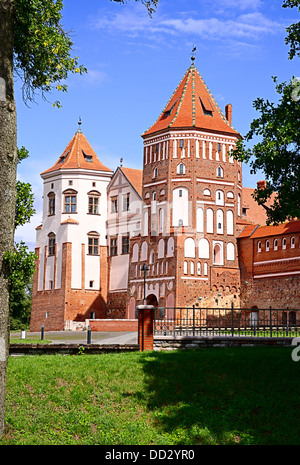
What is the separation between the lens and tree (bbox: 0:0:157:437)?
13.2 m

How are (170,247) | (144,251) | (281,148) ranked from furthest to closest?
(144,251) → (170,247) → (281,148)

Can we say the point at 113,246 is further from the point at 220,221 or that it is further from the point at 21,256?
the point at 21,256

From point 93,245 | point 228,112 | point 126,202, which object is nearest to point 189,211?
point 126,202

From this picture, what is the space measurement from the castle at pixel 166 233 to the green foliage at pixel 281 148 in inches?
1005

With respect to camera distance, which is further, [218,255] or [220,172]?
[220,172]

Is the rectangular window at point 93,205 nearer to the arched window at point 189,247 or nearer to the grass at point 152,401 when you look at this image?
the arched window at point 189,247

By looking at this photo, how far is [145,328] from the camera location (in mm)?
22156

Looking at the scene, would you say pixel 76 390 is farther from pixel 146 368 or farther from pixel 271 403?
pixel 271 403

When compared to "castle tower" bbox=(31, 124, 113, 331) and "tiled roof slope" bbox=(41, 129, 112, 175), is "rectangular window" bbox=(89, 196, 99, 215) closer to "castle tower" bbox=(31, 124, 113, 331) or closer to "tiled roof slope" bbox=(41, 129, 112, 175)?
"castle tower" bbox=(31, 124, 113, 331)

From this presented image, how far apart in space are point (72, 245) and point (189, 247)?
A: 10827mm

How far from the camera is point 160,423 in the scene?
14.7m

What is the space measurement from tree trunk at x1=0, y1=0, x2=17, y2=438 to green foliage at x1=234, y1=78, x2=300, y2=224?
10285mm

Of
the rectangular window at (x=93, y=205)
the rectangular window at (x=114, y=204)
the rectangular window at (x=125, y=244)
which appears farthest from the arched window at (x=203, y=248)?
the rectangular window at (x=93, y=205)
